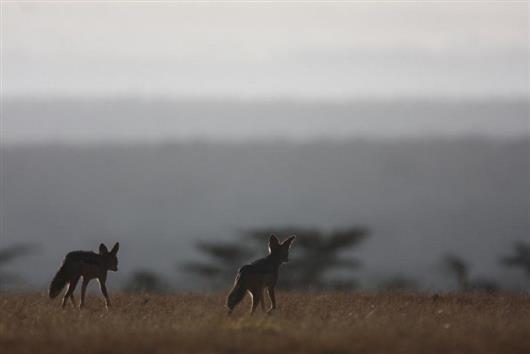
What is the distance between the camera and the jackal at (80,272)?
2570 centimetres

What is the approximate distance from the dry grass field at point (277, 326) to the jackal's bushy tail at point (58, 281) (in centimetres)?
29

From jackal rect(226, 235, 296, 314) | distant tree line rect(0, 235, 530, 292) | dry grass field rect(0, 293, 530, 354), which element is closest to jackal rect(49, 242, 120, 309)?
→ dry grass field rect(0, 293, 530, 354)

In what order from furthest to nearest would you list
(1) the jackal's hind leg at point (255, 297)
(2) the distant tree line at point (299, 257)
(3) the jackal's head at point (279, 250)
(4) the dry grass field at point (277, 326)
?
1. (2) the distant tree line at point (299, 257)
2. (3) the jackal's head at point (279, 250)
3. (1) the jackal's hind leg at point (255, 297)
4. (4) the dry grass field at point (277, 326)

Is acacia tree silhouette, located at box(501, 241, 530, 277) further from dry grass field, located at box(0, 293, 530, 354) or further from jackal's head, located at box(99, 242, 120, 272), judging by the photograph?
jackal's head, located at box(99, 242, 120, 272)

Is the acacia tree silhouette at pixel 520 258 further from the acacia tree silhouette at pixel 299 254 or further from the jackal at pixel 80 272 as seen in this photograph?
the jackal at pixel 80 272

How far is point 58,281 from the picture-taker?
25.7m

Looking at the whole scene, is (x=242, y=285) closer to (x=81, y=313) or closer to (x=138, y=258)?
(x=81, y=313)

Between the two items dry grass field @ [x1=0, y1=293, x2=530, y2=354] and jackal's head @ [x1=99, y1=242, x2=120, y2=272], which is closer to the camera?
dry grass field @ [x1=0, y1=293, x2=530, y2=354]

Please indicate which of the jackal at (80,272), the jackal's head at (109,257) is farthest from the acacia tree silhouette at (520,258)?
the jackal at (80,272)

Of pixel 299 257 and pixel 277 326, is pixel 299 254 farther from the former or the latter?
pixel 277 326

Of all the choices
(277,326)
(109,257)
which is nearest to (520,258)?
(109,257)

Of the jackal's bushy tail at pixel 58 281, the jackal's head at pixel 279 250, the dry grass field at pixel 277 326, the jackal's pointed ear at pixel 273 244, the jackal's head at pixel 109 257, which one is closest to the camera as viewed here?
the dry grass field at pixel 277 326

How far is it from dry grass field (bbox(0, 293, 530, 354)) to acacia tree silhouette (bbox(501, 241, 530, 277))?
29650mm

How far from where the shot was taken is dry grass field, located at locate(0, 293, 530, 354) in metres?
19.6
